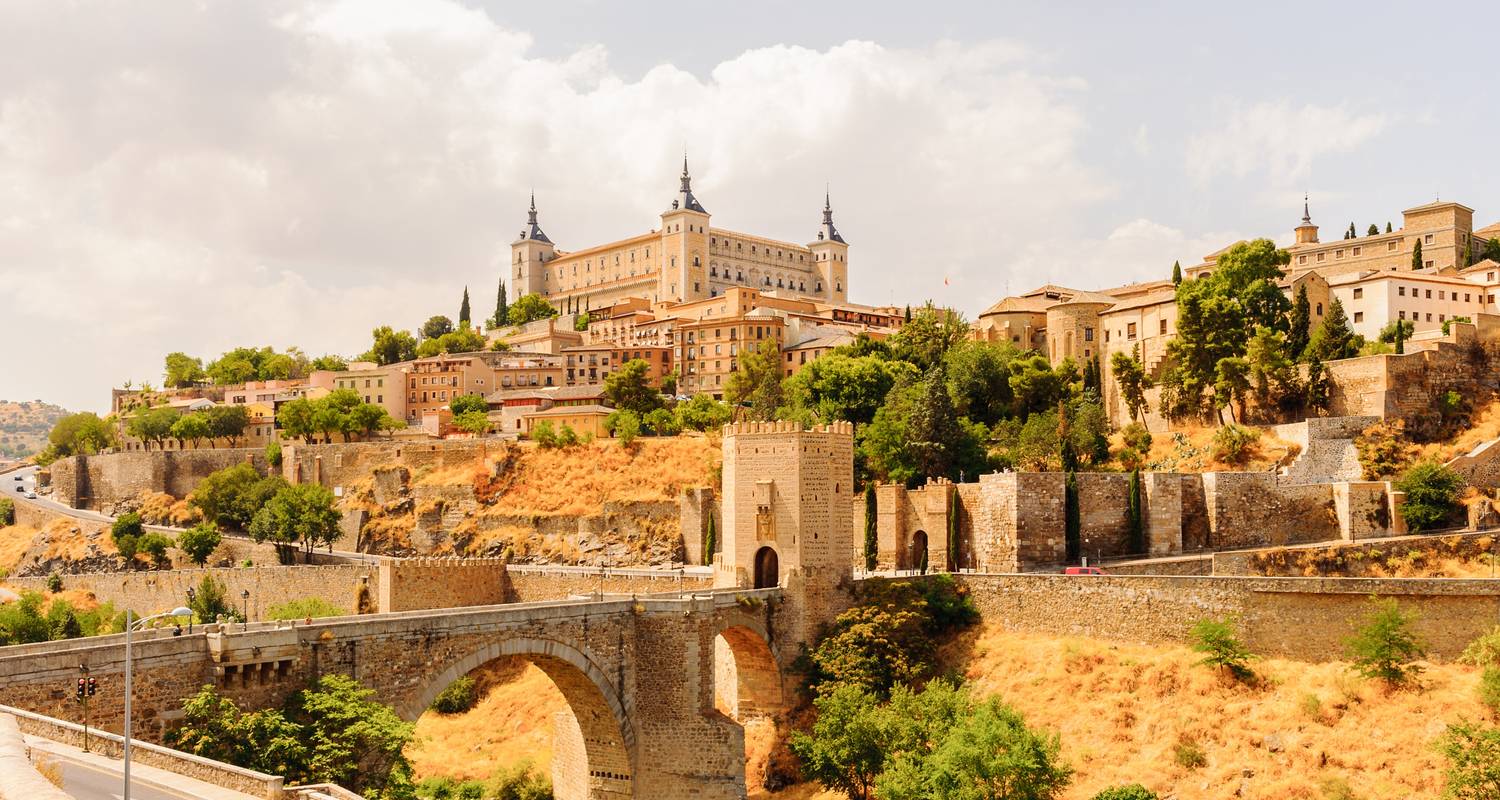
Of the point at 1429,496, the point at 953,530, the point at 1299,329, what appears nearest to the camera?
the point at 1429,496

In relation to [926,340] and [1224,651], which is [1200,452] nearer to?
[1224,651]

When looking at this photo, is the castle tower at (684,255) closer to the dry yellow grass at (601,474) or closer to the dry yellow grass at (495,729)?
the dry yellow grass at (601,474)

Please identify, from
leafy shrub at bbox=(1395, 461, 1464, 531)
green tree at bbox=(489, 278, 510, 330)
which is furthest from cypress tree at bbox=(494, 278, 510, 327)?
leafy shrub at bbox=(1395, 461, 1464, 531)

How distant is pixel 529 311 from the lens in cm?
12925

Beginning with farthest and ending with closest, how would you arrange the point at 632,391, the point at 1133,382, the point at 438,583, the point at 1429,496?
the point at 632,391
the point at 1133,382
the point at 438,583
the point at 1429,496

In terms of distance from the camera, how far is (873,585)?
4094cm

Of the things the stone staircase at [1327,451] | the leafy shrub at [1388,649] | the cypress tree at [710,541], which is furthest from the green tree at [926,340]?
the leafy shrub at [1388,649]

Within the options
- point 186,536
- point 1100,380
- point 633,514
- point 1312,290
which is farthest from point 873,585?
point 186,536

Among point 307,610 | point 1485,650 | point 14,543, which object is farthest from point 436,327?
point 1485,650

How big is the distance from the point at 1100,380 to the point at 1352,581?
26.2 metres

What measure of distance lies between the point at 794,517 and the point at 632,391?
42162 millimetres

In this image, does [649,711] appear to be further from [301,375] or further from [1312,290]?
[301,375]

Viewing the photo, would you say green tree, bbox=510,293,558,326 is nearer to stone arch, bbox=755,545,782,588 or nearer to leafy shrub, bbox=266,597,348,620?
leafy shrub, bbox=266,597,348,620

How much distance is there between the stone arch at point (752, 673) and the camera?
39.2 meters
